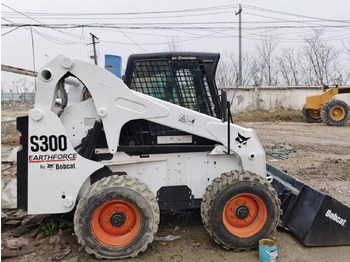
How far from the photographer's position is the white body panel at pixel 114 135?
327 cm

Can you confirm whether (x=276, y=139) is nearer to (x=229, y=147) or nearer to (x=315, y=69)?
(x=229, y=147)

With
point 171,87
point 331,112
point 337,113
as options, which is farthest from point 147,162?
point 337,113

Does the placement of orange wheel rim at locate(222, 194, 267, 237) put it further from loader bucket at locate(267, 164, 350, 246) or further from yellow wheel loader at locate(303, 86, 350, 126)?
yellow wheel loader at locate(303, 86, 350, 126)

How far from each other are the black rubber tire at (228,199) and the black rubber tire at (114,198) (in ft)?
1.99

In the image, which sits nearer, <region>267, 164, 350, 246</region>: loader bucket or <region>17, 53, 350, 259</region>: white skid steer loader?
<region>17, 53, 350, 259</region>: white skid steer loader

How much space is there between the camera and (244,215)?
11.4 ft

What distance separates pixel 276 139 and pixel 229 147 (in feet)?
26.5

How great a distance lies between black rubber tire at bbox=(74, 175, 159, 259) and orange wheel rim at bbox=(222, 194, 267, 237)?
2.79 ft

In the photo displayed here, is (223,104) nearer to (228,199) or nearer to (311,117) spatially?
(228,199)

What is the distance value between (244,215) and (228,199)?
30 centimetres

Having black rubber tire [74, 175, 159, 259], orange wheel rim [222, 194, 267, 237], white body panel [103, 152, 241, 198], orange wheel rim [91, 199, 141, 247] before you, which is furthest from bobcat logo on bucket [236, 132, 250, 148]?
orange wheel rim [91, 199, 141, 247]

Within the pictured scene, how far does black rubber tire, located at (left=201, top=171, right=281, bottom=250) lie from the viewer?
3.35m

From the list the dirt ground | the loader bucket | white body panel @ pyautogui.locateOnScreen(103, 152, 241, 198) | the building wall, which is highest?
the building wall

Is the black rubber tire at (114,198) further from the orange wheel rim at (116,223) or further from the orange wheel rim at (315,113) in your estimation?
the orange wheel rim at (315,113)
